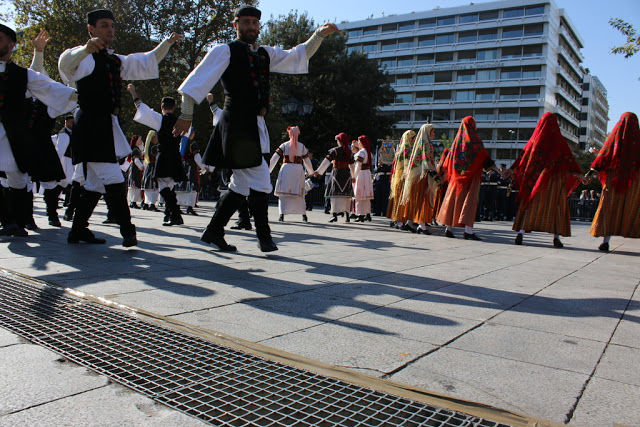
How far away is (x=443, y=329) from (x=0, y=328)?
2.24 m

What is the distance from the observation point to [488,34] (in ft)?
243

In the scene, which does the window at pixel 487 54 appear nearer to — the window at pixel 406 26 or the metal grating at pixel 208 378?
the window at pixel 406 26

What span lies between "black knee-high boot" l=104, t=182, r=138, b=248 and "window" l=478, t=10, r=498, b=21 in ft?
258

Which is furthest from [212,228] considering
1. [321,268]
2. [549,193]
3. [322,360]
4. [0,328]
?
[549,193]

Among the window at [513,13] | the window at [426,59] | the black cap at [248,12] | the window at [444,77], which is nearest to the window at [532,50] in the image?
the window at [513,13]

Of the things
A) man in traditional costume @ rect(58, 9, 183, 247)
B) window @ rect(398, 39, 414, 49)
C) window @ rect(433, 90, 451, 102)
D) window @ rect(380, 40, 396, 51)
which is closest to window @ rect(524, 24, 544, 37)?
window @ rect(433, 90, 451, 102)

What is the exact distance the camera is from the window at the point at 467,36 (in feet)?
245

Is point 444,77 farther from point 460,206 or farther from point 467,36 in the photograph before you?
point 460,206

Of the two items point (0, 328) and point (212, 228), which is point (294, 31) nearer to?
point (212, 228)

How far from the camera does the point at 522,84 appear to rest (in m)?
70.0

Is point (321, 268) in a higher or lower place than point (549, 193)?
lower

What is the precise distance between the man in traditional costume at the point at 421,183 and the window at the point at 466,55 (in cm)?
7134

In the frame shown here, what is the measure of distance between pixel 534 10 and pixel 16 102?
3060 inches

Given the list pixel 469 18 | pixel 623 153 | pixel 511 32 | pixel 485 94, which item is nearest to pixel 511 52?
pixel 511 32
